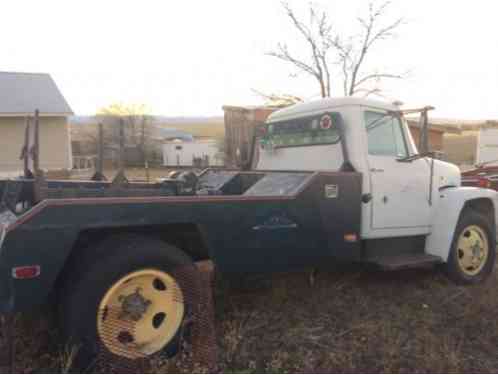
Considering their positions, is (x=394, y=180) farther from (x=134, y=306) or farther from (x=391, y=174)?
(x=134, y=306)

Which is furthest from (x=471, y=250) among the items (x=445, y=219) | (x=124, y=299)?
(x=124, y=299)

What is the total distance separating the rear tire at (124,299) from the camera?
107 inches

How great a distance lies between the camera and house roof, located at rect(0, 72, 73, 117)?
53.7 ft

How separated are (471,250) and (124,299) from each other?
160 inches

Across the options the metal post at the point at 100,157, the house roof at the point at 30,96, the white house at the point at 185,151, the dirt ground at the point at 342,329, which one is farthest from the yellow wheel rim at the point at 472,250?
the white house at the point at 185,151

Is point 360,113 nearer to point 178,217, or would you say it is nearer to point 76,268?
point 178,217

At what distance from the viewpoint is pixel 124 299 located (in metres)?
2.93

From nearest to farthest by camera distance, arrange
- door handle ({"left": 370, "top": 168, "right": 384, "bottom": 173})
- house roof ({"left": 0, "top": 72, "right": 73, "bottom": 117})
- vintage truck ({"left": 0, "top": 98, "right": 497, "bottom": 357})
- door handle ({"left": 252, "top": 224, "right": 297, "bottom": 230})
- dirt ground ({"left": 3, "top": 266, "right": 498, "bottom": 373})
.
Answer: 1. vintage truck ({"left": 0, "top": 98, "right": 497, "bottom": 357})
2. dirt ground ({"left": 3, "top": 266, "right": 498, "bottom": 373})
3. door handle ({"left": 252, "top": 224, "right": 297, "bottom": 230})
4. door handle ({"left": 370, "top": 168, "right": 384, "bottom": 173})
5. house roof ({"left": 0, "top": 72, "right": 73, "bottom": 117})

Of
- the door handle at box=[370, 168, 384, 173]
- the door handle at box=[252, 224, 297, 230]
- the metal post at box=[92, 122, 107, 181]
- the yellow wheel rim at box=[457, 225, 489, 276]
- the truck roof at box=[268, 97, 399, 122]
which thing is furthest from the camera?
the yellow wheel rim at box=[457, 225, 489, 276]

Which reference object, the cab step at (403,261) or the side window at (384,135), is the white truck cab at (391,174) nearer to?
the side window at (384,135)

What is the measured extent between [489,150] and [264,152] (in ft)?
72.0

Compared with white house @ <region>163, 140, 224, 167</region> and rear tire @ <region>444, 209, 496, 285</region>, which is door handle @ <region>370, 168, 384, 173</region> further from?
white house @ <region>163, 140, 224, 167</region>

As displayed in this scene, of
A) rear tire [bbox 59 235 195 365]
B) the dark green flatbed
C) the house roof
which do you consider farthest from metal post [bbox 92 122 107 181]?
the house roof

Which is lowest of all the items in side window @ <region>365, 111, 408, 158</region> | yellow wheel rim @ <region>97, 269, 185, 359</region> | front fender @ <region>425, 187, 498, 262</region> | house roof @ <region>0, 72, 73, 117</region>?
yellow wheel rim @ <region>97, 269, 185, 359</region>
